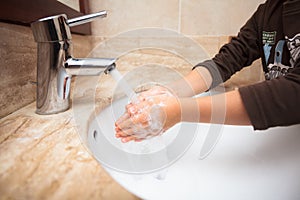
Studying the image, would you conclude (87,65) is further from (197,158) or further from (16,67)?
(197,158)

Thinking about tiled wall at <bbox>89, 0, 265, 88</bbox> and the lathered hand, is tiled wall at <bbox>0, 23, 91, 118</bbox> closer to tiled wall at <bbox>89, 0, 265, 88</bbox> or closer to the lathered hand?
the lathered hand

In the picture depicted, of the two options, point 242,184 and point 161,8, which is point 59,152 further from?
point 161,8

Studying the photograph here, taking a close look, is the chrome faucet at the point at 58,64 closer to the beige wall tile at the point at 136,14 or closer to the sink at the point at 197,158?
the sink at the point at 197,158

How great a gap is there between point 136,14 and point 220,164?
58 centimetres

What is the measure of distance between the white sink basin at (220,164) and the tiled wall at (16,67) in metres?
0.16

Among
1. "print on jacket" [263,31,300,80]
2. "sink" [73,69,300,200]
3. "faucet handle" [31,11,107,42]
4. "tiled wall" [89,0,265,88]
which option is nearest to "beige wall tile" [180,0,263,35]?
"tiled wall" [89,0,265,88]

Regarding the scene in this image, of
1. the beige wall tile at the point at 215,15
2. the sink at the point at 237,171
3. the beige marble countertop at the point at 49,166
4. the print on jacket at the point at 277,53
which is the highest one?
the beige wall tile at the point at 215,15

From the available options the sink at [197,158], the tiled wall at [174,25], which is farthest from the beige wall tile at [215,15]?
the sink at [197,158]

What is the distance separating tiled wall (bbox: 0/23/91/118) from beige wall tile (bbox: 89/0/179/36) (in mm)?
368

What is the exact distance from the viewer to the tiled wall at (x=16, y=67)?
385mm

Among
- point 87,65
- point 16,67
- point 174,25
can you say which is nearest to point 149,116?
point 87,65

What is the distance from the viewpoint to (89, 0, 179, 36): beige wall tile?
2.50 ft

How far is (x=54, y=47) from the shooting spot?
1.18ft

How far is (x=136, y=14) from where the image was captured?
78 centimetres
